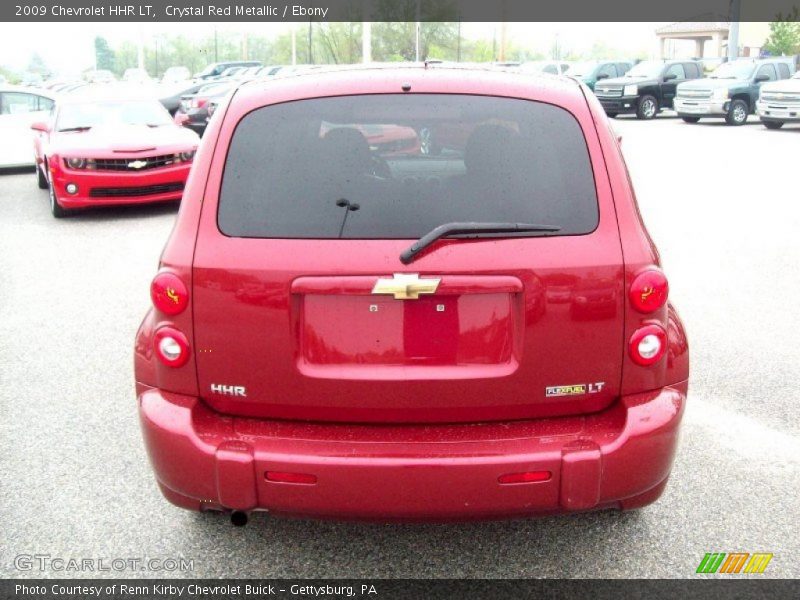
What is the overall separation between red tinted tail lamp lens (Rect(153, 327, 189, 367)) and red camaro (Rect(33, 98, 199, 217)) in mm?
8900

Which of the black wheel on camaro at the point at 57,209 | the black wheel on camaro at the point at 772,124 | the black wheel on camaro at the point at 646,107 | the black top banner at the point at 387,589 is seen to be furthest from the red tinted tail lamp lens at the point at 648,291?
the black wheel on camaro at the point at 646,107

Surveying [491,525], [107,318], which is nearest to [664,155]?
[107,318]

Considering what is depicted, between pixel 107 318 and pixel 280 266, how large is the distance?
445cm

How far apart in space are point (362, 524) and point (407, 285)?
3.64ft

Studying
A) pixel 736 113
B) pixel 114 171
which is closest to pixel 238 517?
pixel 114 171

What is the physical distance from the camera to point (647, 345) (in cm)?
298

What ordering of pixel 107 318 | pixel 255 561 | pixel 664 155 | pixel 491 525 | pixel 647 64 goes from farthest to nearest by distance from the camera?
1. pixel 647 64
2. pixel 664 155
3. pixel 107 318
4. pixel 491 525
5. pixel 255 561

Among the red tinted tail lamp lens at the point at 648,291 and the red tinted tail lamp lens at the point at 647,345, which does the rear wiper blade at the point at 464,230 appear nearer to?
the red tinted tail lamp lens at the point at 648,291

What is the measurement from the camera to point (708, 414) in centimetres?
482

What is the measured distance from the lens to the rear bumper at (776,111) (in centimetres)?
2394

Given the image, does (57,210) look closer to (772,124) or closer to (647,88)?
(772,124)

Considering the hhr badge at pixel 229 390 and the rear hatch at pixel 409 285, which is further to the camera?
the hhr badge at pixel 229 390

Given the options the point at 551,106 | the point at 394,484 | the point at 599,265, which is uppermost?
the point at 551,106

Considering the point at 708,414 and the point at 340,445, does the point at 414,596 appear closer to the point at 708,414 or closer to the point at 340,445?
the point at 340,445
